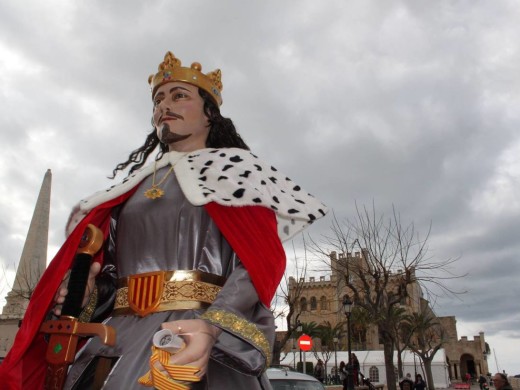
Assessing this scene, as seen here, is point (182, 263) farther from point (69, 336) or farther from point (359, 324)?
point (359, 324)

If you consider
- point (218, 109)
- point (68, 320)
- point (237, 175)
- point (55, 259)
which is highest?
point (218, 109)

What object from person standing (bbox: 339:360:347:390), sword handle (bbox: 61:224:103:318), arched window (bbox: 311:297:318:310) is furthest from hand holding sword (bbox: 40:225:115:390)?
arched window (bbox: 311:297:318:310)

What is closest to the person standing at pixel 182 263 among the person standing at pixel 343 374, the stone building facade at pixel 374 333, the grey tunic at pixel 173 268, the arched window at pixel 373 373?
the grey tunic at pixel 173 268

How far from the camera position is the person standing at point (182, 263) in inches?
76.1

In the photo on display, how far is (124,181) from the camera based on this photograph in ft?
9.35

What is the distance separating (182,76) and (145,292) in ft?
4.54

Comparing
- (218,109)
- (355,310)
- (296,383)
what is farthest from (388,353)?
(355,310)

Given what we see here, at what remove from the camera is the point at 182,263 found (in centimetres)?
229

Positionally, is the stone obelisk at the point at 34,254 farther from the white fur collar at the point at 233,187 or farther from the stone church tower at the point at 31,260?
the white fur collar at the point at 233,187

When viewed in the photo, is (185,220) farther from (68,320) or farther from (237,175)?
(68,320)

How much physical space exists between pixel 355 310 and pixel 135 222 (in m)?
40.6

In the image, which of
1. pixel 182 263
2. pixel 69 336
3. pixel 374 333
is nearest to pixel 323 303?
pixel 374 333

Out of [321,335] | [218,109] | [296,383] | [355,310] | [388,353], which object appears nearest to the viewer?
[218,109]

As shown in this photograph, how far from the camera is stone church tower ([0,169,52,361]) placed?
22.4 meters
